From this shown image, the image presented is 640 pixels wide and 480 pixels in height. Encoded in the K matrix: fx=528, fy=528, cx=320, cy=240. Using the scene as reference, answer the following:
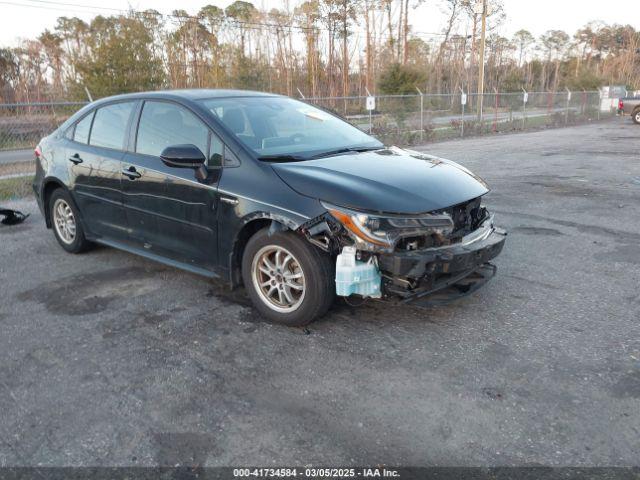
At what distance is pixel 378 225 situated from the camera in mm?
3375

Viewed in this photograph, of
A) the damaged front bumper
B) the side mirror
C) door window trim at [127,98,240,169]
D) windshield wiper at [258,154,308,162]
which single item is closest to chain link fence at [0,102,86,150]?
door window trim at [127,98,240,169]

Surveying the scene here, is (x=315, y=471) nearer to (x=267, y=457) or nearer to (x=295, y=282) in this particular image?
(x=267, y=457)

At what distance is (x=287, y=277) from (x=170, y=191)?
1.28 m

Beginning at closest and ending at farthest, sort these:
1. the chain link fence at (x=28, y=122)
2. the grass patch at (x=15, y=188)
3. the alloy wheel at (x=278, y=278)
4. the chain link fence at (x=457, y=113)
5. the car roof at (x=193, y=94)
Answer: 1. the alloy wheel at (x=278, y=278)
2. the car roof at (x=193, y=94)
3. the grass patch at (x=15, y=188)
4. the chain link fence at (x=28, y=122)
5. the chain link fence at (x=457, y=113)

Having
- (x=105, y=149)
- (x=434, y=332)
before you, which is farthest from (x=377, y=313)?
(x=105, y=149)

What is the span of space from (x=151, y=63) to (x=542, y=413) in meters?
20.6

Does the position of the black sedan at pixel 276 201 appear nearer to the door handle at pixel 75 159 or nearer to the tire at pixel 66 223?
the door handle at pixel 75 159

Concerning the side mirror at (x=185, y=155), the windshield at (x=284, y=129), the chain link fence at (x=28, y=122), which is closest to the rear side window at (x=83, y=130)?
the windshield at (x=284, y=129)

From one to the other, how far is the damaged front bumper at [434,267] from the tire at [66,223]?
3500 millimetres

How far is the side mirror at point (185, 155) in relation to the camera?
152 inches

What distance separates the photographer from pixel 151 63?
20297 millimetres

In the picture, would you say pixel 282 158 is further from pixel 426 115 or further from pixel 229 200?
pixel 426 115

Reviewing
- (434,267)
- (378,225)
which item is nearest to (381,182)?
(378,225)

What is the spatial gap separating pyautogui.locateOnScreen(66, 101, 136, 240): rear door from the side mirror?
0.99 meters
